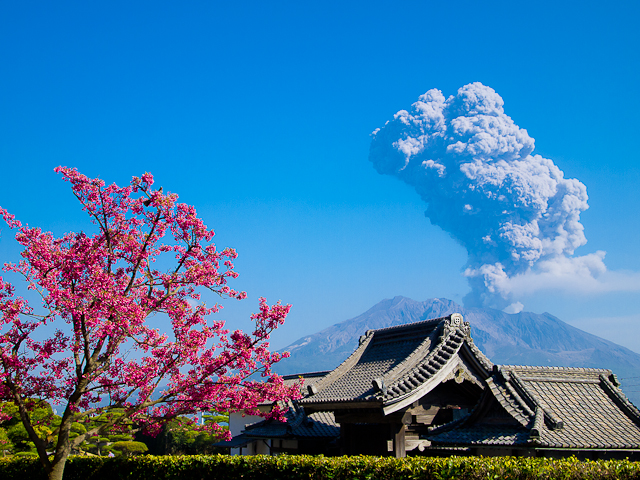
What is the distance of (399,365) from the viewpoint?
1420 cm

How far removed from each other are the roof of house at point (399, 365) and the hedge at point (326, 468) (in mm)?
2756

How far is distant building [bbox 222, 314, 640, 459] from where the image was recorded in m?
11.7

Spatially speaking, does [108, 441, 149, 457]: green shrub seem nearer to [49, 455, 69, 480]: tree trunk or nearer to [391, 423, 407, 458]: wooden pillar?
[49, 455, 69, 480]: tree trunk

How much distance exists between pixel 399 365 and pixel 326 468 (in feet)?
14.7

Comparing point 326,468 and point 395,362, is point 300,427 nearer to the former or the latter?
point 395,362

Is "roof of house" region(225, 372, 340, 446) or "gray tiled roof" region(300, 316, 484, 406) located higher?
"gray tiled roof" region(300, 316, 484, 406)

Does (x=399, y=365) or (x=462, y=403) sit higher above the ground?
(x=399, y=365)

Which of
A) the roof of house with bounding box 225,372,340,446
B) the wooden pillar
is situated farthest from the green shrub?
the wooden pillar

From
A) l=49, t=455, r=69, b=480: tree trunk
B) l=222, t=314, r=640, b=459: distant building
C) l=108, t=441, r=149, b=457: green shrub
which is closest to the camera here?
l=222, t=314, r=640, b=459: distant building

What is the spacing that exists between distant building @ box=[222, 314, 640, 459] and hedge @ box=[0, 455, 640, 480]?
2.55m

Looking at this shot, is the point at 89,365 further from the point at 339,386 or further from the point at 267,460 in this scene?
the point at 339,386

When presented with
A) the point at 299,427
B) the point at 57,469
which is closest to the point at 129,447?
the point at 299,427

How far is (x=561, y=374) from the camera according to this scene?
14094mm

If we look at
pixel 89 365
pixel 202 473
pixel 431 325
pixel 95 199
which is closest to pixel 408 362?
pixel 431 325
